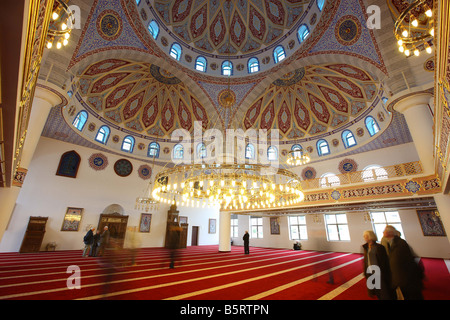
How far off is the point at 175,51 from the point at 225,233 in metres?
9.50

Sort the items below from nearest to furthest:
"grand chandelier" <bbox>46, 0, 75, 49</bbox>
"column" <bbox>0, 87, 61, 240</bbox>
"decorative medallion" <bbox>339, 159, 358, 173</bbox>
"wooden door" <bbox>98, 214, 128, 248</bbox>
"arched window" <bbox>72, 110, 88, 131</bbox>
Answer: "grand chandelier" <bbox>46, 0, 75, 49</bbox> < "column" <bbox>0, 87, 61, 240</bbox> < "arched window" <bbox>72, 110, 88, 131</bbox> < "wooden door" <bbox>98, 214, 128, 248</bbox> < "decorative medallion" <bbox>339, 159, 358, 173</bbox>

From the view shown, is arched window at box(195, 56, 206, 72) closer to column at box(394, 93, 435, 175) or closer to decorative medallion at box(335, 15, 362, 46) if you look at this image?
decorative medallion at box(335, 15, 362, 46)

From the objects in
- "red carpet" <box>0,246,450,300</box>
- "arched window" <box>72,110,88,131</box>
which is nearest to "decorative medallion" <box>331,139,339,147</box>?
"red carpet" <box>0,246,450,300</box>

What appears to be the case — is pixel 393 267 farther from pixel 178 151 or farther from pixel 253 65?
pixel 178 151

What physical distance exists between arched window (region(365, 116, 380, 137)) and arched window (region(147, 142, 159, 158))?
11.6 meters

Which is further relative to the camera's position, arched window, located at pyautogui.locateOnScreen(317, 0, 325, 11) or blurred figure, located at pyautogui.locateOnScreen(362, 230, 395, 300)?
arched window, located at pyautogui.locateOnScreen(317, 0, 325, 11)

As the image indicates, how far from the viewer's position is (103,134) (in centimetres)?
1091

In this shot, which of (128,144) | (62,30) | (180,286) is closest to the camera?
(62,30)

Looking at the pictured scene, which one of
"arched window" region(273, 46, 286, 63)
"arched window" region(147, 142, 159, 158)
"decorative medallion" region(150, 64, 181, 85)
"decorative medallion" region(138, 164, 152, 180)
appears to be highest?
"arched window" region(273, 46, 286, 63)

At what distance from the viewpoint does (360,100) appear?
10.1 metres

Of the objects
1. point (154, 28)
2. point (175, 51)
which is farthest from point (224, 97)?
point (154, 28)

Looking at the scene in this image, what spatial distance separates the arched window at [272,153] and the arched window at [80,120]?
406 inches

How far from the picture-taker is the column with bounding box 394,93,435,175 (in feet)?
17.5

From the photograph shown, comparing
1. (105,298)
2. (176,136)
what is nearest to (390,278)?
(105,298)
